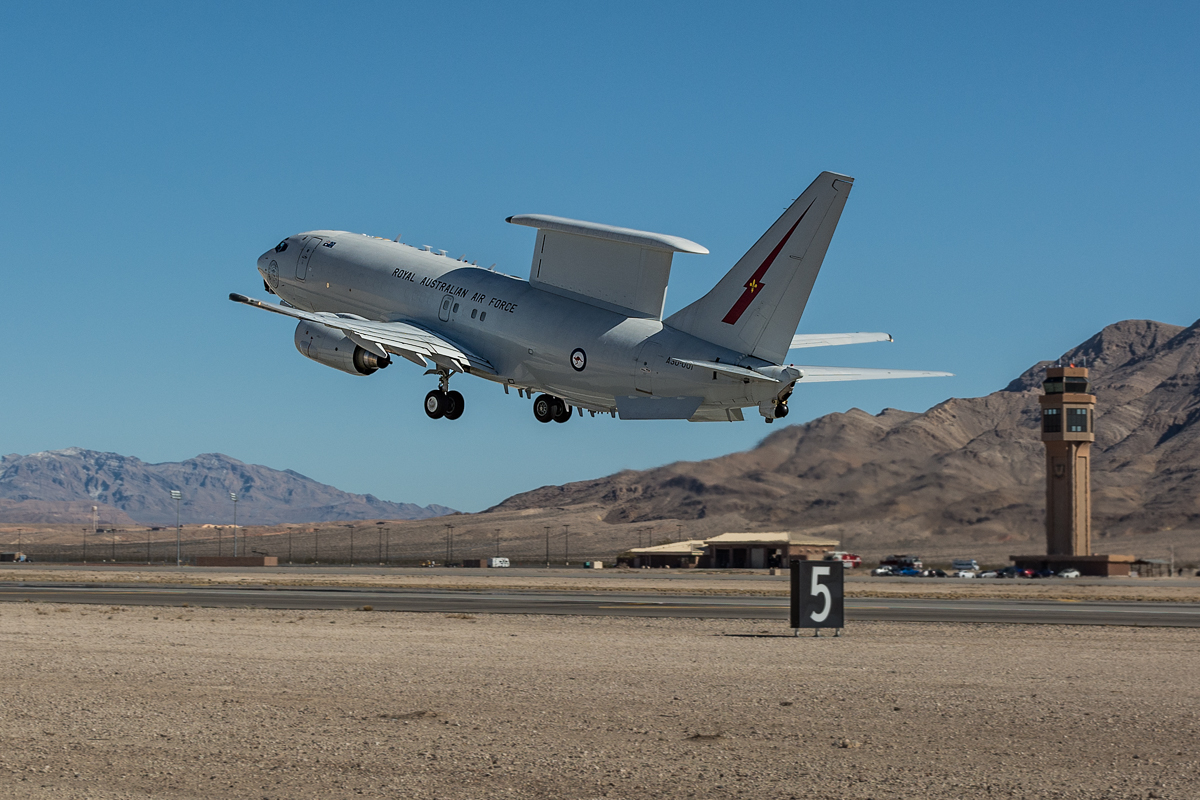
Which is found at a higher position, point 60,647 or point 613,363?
point 613,363

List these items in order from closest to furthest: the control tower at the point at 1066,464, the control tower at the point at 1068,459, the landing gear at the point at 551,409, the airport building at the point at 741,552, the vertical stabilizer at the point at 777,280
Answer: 1. the vertical stabilizer at the point at 777,280
2. the landing gear at the point at 551,409
3. the airport building at the point at 741,552
4. the control tower at the point at 1066,464
5. the control tower at the point at 1068,459

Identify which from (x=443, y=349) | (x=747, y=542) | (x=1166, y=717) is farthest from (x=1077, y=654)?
(x=747, y=542)

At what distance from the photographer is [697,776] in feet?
60.0

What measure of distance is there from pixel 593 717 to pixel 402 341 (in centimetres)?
2358

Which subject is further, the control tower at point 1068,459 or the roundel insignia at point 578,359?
the control tower at point 1068,459

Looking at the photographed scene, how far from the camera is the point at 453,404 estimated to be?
4603 centimetres

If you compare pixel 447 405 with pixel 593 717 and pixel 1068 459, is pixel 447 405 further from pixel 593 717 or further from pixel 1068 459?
pixel 1068 459

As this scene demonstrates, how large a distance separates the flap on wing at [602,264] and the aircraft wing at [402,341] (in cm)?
380

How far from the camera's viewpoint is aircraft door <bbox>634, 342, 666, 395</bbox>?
40031 mm

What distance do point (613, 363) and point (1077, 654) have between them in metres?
16.1

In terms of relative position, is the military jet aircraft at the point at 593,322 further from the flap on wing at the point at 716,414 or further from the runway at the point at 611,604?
the runway at the point at 611,604

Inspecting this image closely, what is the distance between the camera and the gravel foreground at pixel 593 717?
59.1 ft

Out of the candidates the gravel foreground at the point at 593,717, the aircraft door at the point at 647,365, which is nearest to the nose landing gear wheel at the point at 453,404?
the aircraft door at the point at 647,365

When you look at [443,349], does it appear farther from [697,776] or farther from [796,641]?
[697,776]
